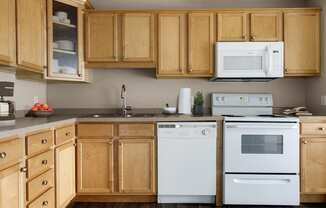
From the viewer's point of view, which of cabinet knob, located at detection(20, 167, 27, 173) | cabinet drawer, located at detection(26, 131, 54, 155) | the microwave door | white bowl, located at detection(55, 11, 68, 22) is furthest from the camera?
the microwave door

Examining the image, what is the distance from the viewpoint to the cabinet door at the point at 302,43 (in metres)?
3.12

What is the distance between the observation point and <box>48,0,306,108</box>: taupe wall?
3.46 metres

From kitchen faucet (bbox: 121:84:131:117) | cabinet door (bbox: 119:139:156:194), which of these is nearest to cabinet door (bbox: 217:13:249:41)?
kitchen faucet (bbox: 121:84:131:117)

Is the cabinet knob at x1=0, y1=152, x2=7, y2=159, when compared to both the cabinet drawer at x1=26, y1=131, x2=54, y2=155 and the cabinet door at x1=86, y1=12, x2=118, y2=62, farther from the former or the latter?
the cabinet door at x1=86, y1=12, x2=118, y2=62

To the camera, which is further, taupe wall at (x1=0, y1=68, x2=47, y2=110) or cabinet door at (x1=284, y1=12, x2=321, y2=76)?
cabinet door at (x1=284, y1=12, x2=321, y2=76)

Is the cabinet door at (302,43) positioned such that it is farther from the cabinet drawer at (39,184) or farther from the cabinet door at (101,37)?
the cabinet drawer at (39,184)

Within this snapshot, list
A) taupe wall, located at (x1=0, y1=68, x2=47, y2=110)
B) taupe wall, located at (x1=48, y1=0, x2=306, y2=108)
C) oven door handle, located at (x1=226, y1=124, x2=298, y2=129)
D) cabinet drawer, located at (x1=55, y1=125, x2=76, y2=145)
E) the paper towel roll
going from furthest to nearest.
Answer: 1. taupe wall, located at (x1=48, y1=0, x2=306, y2=108)
2. the paper towel roll
3. oven door handle, located at (x1=226, y1=124, x2=298, y2=129)
4. taupe wall, located at (x1=0, y1=68, x2=47, y2=110)
5. cabinet drawer, located at (x1=55, y1=125, x2=76, y2=145)

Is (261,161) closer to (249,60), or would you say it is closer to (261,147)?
(261,147)

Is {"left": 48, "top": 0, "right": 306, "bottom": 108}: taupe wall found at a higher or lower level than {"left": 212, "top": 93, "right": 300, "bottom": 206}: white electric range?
higher

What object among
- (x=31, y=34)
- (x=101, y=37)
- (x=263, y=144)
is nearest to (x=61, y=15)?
(x=101, y=37)

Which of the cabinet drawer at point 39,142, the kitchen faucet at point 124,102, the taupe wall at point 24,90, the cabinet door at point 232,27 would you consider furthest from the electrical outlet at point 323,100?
the taupe wall at point 24,90

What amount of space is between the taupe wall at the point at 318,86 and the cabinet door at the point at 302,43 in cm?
5

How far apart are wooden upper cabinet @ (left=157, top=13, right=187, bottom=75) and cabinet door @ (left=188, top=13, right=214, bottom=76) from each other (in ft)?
0.26

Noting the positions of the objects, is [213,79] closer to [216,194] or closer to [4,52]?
[216,194]
